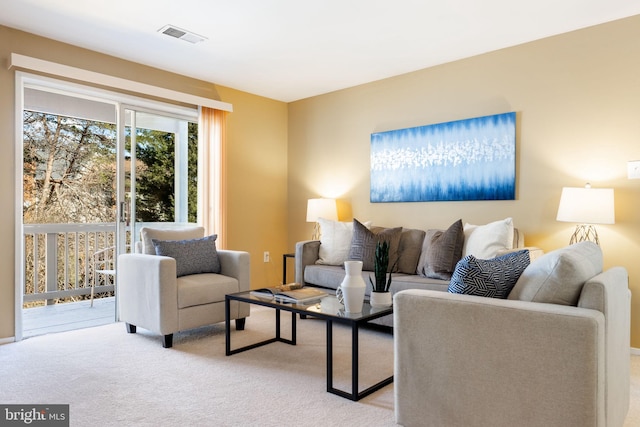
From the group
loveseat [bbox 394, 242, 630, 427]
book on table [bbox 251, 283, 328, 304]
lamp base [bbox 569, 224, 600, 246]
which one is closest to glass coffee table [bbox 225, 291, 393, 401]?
book on table [bbox 251, 283, 328, 304]

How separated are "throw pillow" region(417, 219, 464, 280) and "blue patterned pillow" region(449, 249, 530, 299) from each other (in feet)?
4.73

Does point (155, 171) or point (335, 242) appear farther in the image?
point (155, 171)

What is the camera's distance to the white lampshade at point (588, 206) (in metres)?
2.83

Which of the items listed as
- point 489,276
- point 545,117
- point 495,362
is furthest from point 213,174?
point 495,362

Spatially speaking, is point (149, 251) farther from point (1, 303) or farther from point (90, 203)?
point (90, 203)

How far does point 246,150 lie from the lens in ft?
16.1

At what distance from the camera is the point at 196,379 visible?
2.47m

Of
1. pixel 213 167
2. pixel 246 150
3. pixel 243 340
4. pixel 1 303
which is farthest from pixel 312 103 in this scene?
pixel 1 303

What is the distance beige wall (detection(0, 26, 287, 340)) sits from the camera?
10.7 ft

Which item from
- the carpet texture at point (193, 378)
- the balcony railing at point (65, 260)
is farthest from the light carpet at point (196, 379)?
the balcony railing at point (65, 260)

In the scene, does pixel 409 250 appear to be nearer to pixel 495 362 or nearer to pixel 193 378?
pixel 193 378

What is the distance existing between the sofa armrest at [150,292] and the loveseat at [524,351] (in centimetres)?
186

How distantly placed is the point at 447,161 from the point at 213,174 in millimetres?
2381

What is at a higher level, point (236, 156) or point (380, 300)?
point (236, 156)
